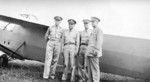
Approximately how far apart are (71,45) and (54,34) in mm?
715

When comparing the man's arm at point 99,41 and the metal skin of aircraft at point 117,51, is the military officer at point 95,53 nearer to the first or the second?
the man's arm at point 99,41

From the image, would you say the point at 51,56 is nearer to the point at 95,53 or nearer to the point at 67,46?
the point at 67,46

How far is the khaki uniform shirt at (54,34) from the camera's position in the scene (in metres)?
8.04

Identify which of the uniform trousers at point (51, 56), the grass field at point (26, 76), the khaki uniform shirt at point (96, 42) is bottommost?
the grass field at point (26, 76)

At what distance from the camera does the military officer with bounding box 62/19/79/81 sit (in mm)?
7762

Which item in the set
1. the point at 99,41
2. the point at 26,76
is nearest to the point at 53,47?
the point at 26,76

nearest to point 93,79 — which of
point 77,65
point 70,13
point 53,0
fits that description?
point 77,65

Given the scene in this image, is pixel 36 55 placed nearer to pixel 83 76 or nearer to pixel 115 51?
pixel 83 76

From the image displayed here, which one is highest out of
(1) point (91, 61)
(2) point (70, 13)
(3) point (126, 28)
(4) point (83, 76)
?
(2) point (70, 13)

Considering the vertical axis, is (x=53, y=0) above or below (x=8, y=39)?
above

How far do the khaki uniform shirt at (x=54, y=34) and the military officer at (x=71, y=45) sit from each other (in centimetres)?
22

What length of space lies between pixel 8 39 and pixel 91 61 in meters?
4.87

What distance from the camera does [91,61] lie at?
6.75 m

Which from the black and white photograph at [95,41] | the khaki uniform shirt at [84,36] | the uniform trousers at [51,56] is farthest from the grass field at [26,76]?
the khaki uniform shirt at [84,36]
